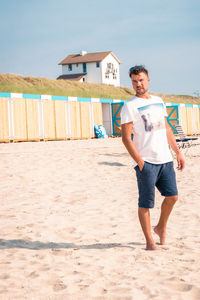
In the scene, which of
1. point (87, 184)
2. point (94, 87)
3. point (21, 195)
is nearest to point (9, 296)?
point (21, 195)

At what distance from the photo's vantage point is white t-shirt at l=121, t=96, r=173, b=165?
3.23 meters

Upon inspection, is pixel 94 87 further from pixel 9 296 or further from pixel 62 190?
pixel 9 296

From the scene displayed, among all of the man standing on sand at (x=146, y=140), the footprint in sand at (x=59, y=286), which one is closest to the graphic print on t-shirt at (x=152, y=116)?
the man standing on sand at (x=146, y=140)

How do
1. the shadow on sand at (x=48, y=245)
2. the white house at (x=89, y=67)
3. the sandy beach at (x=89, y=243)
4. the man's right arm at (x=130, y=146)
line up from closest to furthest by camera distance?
1. the sandy beach at (x=89, y=243)
2. the man's right arm at (x=130, y=146)
3. the shadow on sand at (x=48, y=245)
4. the white house at (x=89, y=67)

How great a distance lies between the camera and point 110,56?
6488 cm

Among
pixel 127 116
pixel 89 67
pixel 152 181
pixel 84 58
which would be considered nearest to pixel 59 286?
pixel 152 181

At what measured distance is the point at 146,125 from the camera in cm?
324

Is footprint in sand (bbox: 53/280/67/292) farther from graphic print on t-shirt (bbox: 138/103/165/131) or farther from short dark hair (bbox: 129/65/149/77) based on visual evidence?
short dark hair (bbox: 129/65/149/77)

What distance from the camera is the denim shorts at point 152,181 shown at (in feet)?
10.6

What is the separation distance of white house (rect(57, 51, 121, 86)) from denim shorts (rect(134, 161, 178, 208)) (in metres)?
59.4

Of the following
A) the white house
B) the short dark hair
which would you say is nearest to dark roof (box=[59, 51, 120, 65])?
the white house

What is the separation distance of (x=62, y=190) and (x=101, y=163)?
3122 millimetres

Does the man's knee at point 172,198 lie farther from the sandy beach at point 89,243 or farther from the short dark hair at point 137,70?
the short dark hair at point 137,70

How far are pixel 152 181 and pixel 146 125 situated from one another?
45 centimetres
